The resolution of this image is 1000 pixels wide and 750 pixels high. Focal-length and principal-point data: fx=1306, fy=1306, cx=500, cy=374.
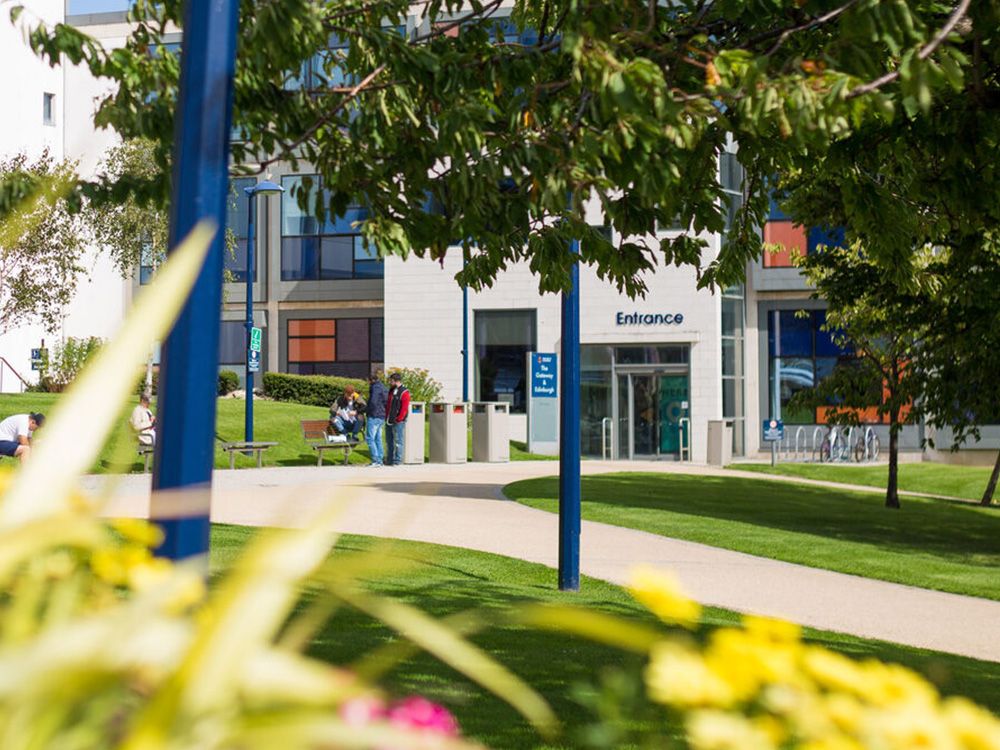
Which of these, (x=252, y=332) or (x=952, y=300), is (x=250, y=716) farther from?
(x=252, y=332)

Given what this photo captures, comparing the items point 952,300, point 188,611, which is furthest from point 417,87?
point 952,300

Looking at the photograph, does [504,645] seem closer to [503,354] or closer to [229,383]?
[503,354]

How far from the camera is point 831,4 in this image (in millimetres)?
4848

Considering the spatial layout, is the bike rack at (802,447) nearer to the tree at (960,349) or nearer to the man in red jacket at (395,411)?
the man in red jacket at (395,411)

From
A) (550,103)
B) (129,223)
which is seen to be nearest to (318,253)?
(129,223)

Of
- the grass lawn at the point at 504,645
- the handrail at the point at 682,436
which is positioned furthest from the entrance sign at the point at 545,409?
the grass lawn at the point at 504,645

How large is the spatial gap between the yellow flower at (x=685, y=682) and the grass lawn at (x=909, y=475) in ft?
86.5

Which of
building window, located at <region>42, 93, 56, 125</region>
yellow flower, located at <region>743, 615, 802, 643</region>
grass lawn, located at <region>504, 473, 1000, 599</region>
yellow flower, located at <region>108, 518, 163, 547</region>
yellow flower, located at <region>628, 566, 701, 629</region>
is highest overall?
building window, located at <region>42, 93, 56, 125</region>

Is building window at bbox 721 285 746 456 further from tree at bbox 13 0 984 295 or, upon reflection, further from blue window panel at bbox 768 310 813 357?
tree at bbox 13 0 984 295

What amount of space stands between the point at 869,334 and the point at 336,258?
27.3 meters

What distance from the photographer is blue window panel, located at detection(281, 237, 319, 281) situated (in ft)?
142

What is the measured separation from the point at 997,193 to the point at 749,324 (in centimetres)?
3325

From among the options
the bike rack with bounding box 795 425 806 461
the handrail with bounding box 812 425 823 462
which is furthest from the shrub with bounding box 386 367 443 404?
the handrail with bounding box 812 425 823 462

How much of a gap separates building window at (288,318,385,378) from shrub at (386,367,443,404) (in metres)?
6.51
